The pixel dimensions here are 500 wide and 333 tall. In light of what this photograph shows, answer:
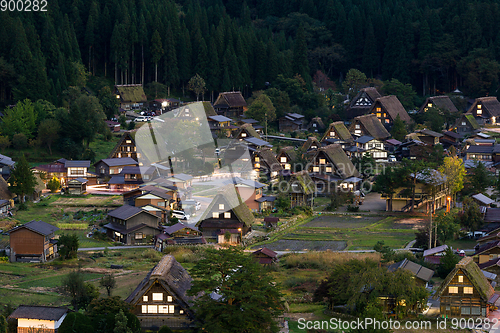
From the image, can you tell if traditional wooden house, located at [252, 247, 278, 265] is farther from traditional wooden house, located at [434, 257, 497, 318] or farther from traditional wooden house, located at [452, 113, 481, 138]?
traditional wooden house, located at [452, 113, 481, 138]

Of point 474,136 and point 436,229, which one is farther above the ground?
point 474,136

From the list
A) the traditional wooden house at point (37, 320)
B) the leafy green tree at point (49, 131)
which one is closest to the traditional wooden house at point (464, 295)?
the traditional wooden house at point (37, 320)

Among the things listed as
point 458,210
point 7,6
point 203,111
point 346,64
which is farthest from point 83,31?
point 458,210

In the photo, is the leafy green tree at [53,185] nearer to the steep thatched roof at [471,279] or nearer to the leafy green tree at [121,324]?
the leafy green tree at [121,324]

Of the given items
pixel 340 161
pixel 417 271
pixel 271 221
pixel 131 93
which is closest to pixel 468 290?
pixel 417 271

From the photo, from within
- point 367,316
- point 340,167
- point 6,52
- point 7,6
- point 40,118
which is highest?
point 7,6

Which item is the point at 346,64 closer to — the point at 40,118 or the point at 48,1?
the point at 48,1

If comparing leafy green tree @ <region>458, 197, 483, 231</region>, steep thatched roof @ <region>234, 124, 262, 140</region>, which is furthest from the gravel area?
steep thatched roof @ <region>234, 124, 262, 140</region>
